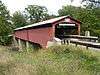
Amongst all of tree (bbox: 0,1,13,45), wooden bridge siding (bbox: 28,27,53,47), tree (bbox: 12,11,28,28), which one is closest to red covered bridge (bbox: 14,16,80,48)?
wooden bridge siding (bbox: 28,27,53,47)

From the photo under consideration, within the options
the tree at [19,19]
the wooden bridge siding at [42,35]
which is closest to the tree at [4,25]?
the tree at [19,19]

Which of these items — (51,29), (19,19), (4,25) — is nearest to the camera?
(51,29)

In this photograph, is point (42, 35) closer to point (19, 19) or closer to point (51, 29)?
point (51, 29)

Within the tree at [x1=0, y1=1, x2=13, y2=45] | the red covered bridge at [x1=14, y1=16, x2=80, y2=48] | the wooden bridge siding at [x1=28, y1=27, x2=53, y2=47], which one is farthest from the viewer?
the tree at [x1=0, y1=1, x2=13, y2=45]

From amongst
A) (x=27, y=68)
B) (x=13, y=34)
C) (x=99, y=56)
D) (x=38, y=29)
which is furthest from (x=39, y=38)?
(x=13, y=34)

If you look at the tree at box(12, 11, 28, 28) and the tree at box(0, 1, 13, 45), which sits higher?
the tree at box(0, 1, 13, 45)

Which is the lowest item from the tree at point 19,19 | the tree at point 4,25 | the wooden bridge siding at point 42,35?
the tree at point 19,19

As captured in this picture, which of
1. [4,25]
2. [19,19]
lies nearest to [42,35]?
[4,25]

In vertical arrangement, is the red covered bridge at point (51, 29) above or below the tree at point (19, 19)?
above

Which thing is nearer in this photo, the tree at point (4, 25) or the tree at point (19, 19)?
the tree at point (4, 25)

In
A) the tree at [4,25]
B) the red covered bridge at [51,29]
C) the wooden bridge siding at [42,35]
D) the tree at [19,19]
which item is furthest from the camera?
the tree at [19,19]

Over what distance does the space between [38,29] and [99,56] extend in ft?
55.5

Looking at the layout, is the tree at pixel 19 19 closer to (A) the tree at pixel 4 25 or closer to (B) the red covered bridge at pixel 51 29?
(A) the tree at pixel 4 25

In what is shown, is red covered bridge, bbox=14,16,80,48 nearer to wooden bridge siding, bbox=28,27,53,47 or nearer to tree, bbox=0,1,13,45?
wooden bridge siding, bbox=28,27,53,47
